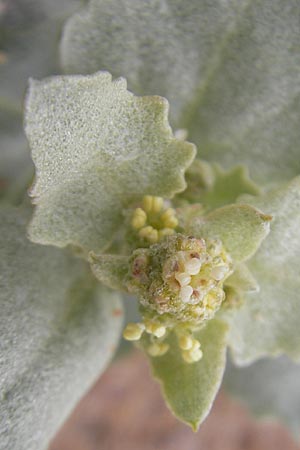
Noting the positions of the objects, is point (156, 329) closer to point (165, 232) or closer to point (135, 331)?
point (135, 331)

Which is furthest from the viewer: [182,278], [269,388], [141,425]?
[141,425]

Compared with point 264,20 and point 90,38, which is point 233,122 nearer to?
point 264,20

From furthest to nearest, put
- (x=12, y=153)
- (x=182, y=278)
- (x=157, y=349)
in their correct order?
(x=12, y=153) < (x=157, y=349) < (x=182, y=278)

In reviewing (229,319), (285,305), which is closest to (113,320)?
(229,319)

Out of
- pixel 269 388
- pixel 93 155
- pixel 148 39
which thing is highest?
pixel 148 39

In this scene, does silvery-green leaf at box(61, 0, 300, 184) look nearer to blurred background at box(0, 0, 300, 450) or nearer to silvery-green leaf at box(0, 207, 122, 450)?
silvery-green leaf at box(0, 207, 122, 450)

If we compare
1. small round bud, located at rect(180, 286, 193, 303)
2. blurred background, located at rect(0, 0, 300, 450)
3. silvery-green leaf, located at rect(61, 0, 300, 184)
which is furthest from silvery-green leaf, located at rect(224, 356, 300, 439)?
small round bud, located at rect(180, 286, 193, 303)

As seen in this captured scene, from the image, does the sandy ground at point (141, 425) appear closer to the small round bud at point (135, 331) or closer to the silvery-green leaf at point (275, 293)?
the silvery-green leaf at point (275, 293)

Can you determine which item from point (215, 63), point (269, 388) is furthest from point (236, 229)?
point (269, 388)
